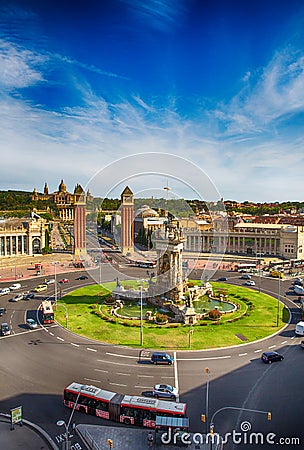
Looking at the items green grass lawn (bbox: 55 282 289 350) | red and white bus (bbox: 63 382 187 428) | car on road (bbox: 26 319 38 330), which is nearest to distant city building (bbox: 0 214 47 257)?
green grass lawn (bbox: 55 282 289 350)

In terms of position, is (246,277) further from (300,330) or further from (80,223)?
(80,223)

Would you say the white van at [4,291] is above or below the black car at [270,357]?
above

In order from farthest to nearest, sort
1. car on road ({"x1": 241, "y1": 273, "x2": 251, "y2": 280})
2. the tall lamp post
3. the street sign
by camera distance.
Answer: car on road ({"x1": 241, "y1": 273, "x2": 251, "y2": 280}) < the street sign < the tall lamp post

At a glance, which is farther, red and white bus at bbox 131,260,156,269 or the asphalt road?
red and white bus at bbox 131,260,156,269

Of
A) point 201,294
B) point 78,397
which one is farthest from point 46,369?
point 201,294

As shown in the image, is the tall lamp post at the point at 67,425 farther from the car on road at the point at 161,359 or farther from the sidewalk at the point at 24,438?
the car on road at the point at 161,359

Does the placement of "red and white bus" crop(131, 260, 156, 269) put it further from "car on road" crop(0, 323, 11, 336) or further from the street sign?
the street sign

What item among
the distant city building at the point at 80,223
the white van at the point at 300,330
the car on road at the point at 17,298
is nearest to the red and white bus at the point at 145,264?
the distant city building at the point at 80,223
